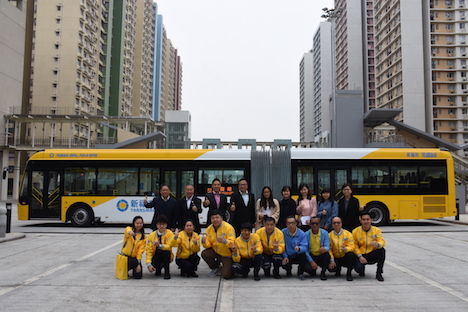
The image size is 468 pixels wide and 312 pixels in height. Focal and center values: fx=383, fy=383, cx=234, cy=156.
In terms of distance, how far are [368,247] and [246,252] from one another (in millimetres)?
2038

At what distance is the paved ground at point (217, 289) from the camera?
4.82 meters

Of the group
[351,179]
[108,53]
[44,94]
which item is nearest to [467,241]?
[351,179]

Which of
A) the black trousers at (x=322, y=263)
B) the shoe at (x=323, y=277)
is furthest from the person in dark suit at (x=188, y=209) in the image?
the shoe at (x=323, y=277)

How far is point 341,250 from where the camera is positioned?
6.36 metres

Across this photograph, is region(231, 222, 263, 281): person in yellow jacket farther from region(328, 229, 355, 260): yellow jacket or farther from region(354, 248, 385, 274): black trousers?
region(354, 248, 385, 274): black trousers

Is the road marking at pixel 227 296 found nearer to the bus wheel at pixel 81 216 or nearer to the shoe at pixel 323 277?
the shoe at pixel 323 277

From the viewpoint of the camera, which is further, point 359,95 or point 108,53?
point 108,53

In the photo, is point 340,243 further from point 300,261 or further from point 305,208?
point 305,208

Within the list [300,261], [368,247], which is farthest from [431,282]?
[300,261]

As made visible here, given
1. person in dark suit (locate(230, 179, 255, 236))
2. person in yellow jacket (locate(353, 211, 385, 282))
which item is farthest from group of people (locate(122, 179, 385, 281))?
person in dark suit (locate(230, 179, 255, 236))

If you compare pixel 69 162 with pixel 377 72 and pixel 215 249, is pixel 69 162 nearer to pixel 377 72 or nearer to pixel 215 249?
pixel 215 249

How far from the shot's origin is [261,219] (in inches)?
281

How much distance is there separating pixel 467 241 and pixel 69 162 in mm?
13159

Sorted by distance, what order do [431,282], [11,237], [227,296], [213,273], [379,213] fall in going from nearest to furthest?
[227,296], [431,282], [213,273], [11,237], [379,213]
